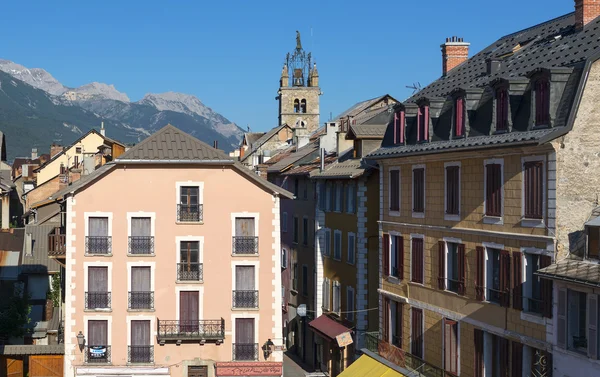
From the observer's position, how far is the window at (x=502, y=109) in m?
28.1

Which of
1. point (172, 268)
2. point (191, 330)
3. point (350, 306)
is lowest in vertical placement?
point (191, 330)

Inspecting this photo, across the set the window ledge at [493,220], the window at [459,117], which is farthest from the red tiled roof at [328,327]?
the window ledge at [493,220]

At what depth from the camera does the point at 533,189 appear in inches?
1040

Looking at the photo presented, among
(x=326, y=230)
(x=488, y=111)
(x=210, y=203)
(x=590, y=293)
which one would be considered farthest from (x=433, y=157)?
(x=326, y=230)

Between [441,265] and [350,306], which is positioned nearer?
[441,265]

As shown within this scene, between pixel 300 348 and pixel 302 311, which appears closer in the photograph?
pixel 302 311

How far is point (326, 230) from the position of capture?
168ft

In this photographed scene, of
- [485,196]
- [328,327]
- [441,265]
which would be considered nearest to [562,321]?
[485,196]

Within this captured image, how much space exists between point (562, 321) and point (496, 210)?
480cm

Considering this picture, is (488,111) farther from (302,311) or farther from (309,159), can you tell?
(309,159)

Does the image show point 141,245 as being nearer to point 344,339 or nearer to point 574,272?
point 344,339

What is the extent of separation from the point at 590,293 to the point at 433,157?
10.6m

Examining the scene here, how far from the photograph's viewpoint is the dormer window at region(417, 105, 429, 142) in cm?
3388

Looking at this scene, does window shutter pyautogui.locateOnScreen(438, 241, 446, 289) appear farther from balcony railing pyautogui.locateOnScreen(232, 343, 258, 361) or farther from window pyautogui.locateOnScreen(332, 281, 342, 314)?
window pyautogui.locateOnScreen(332, 281, 342, 314)
